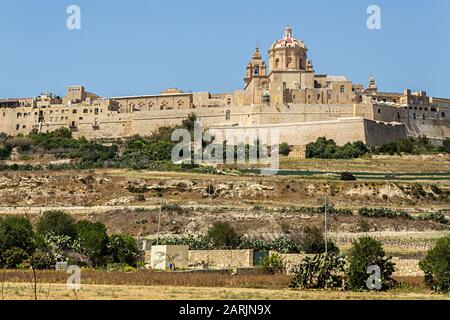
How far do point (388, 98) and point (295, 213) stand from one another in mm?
42067

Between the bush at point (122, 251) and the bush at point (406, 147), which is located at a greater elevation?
the bush at point (406, 147)

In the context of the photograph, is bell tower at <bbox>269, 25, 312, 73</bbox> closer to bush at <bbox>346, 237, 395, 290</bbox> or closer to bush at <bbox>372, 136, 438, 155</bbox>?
bush at <bbox>372, 136, 438, 155</bbox>

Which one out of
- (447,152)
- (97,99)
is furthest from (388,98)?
(97,99)

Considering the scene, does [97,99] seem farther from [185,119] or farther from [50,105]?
[185,119]

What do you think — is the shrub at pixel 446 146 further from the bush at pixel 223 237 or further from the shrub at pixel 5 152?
the bush at pixel 223 237

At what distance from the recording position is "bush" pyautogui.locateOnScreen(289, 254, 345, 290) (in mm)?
25766

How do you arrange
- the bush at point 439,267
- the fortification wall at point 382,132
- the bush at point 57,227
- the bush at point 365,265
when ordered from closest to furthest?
the bush at point 439,267, the bush at point 365,265, the bush at point 57,227, the fortification wall at point 382,132

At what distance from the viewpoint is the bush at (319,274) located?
84.5ft

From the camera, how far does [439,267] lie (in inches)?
1001

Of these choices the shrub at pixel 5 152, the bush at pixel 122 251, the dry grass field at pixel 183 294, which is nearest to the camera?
the dry grass field at pixel 183 294

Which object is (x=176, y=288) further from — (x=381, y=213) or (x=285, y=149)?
(x=285, y=149)

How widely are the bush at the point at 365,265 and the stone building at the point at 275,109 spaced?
43.7 meters

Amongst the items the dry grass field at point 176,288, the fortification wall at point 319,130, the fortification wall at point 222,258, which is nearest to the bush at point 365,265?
the dry grass field at point 176,288

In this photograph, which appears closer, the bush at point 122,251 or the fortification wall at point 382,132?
the bush at point 122,251
